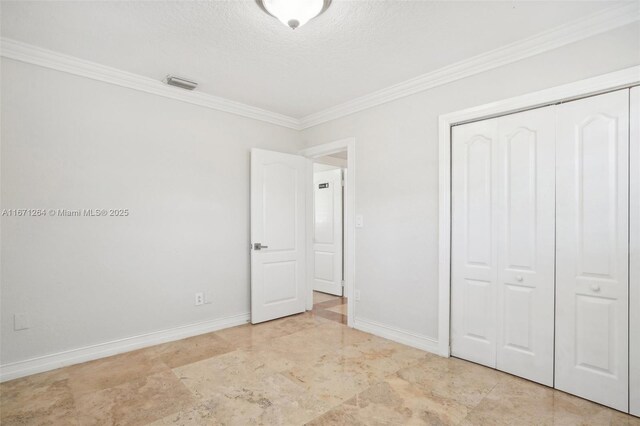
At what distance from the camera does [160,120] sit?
3.26m

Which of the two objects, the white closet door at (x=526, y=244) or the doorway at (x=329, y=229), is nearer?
the white closet door at (x=526, y=244)

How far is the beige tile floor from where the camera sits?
2.01m

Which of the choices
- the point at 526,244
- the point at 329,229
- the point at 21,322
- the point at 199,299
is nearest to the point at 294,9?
the point at 526,244

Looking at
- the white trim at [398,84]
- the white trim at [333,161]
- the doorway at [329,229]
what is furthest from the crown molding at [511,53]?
the doorway at [329,229]

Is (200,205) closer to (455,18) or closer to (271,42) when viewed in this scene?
(271,42)

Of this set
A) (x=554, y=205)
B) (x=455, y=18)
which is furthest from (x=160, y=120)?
(x=554, y=205)

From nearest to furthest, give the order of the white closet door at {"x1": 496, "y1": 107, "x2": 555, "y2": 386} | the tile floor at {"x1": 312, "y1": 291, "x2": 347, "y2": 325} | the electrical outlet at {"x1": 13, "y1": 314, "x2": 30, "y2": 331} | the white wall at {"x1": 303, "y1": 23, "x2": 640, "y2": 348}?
1. the white closet door at {"x1": 496, "y1": 107, "x2": 555, "y2": 386}
2. the electrical outlet at {"x1": 13, "y1": 314, "x2": 30, "y2": 331}
3. the white wall at {"x1": 303, "y1": 23, "x2": 640, "y2": 348}
4. the tile floor at {"x1": 312, "y1": 291, "x2": 347, "y2": 325}

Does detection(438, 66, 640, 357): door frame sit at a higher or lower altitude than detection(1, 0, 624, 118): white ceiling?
lower

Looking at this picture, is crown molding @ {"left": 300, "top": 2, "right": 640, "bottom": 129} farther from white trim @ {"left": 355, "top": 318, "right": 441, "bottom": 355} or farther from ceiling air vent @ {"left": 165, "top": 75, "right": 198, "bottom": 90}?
white trim @ {"left": 355, "top": 318, "right": 441, "bottom": 355}

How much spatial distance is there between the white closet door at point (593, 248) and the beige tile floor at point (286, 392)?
0.24 m

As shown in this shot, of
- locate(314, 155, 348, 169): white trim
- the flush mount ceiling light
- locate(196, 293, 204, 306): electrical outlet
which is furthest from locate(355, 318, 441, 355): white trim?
the flush mount ceiling light

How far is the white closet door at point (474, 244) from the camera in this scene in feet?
8.75

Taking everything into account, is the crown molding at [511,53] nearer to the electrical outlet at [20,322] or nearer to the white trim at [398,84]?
the white trim at [398,84]

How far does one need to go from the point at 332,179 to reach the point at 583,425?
4221 mm
